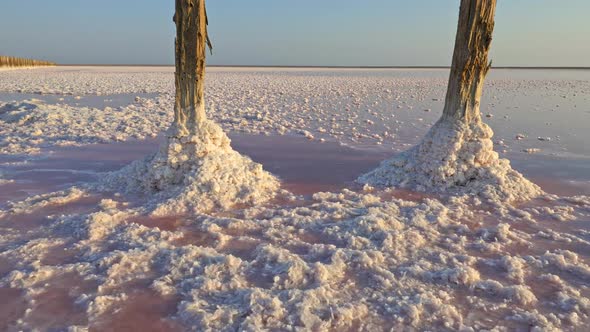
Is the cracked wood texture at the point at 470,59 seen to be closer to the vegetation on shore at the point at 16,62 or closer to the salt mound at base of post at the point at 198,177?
the salt mound at base of post at the point at 198,177

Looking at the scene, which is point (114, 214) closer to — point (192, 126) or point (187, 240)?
point (187, 240)

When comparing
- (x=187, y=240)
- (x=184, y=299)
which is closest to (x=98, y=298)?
(x=184, y=299)

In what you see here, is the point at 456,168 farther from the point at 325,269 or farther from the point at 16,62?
the point at 16,62

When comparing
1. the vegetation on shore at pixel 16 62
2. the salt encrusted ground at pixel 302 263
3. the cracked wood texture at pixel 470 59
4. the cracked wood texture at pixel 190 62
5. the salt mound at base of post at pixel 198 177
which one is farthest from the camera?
the vegetation on shore at pixel 16 62

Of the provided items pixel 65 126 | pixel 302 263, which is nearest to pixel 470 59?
pixel 302 263

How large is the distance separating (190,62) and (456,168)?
3.71 meters

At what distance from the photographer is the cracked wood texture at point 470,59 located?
5.06 meters

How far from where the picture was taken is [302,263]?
3.05 m

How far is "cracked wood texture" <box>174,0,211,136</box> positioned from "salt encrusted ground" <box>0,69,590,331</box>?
3.98 ft

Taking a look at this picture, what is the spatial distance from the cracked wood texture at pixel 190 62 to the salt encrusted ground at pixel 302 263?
1.21 m

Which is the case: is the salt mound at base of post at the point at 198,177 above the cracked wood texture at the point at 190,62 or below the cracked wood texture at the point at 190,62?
below

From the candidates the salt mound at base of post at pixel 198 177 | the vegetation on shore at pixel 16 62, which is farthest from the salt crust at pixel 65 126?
the vegetation on shore at pixel 16 62

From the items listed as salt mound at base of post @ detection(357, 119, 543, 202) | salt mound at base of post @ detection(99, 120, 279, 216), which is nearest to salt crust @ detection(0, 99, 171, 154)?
salt mound at base of post @ detection(99, 120, 279, 216)

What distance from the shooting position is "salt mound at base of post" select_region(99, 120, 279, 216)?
455 cm
